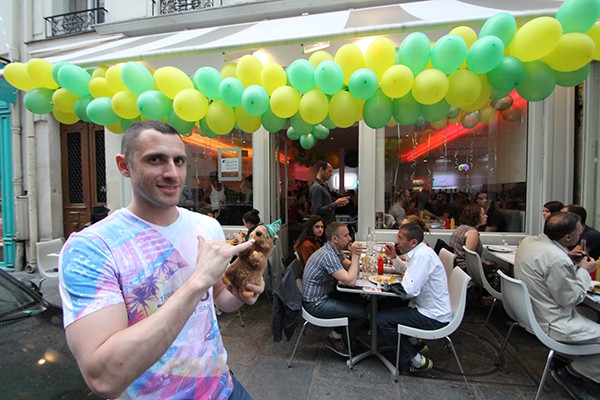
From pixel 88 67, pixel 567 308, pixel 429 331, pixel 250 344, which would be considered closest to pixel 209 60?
pixel 88 67

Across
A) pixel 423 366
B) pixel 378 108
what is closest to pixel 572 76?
pixel 378 108

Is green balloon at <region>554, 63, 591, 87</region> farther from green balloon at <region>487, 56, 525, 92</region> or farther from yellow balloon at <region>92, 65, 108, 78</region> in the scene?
yellow balloon at <region>92, 65, 108, 78</region>

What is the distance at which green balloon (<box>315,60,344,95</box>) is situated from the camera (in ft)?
9.62

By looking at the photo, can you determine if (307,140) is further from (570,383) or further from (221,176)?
(570,383)

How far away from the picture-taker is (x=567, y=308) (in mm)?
2490

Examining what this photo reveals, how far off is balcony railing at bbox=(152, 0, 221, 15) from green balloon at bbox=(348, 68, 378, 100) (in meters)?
4.54

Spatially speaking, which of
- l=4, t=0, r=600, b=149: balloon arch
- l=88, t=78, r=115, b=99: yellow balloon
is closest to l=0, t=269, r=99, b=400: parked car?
l=4, t=0, r=600, b=149: balloon arch

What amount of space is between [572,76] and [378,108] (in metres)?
1.89

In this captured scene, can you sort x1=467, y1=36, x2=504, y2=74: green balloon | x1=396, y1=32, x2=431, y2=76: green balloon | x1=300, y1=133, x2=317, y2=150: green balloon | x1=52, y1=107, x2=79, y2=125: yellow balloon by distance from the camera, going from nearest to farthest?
x1=467, y1=36, x2=504, y2=74: green balloon → x1=396, y1=32, x2=431, y2=76: green balloon → x1=52, y1=107, x2=79, y2=125: yellow balloon → x1=300, y1=133, x2=317, y2=150: green balloon

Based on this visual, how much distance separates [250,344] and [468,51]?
158 inches

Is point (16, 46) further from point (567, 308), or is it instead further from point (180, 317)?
point (567, 308)

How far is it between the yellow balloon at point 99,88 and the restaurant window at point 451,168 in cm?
451

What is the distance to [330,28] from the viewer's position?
128 inches

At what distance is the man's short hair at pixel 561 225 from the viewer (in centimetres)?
254
